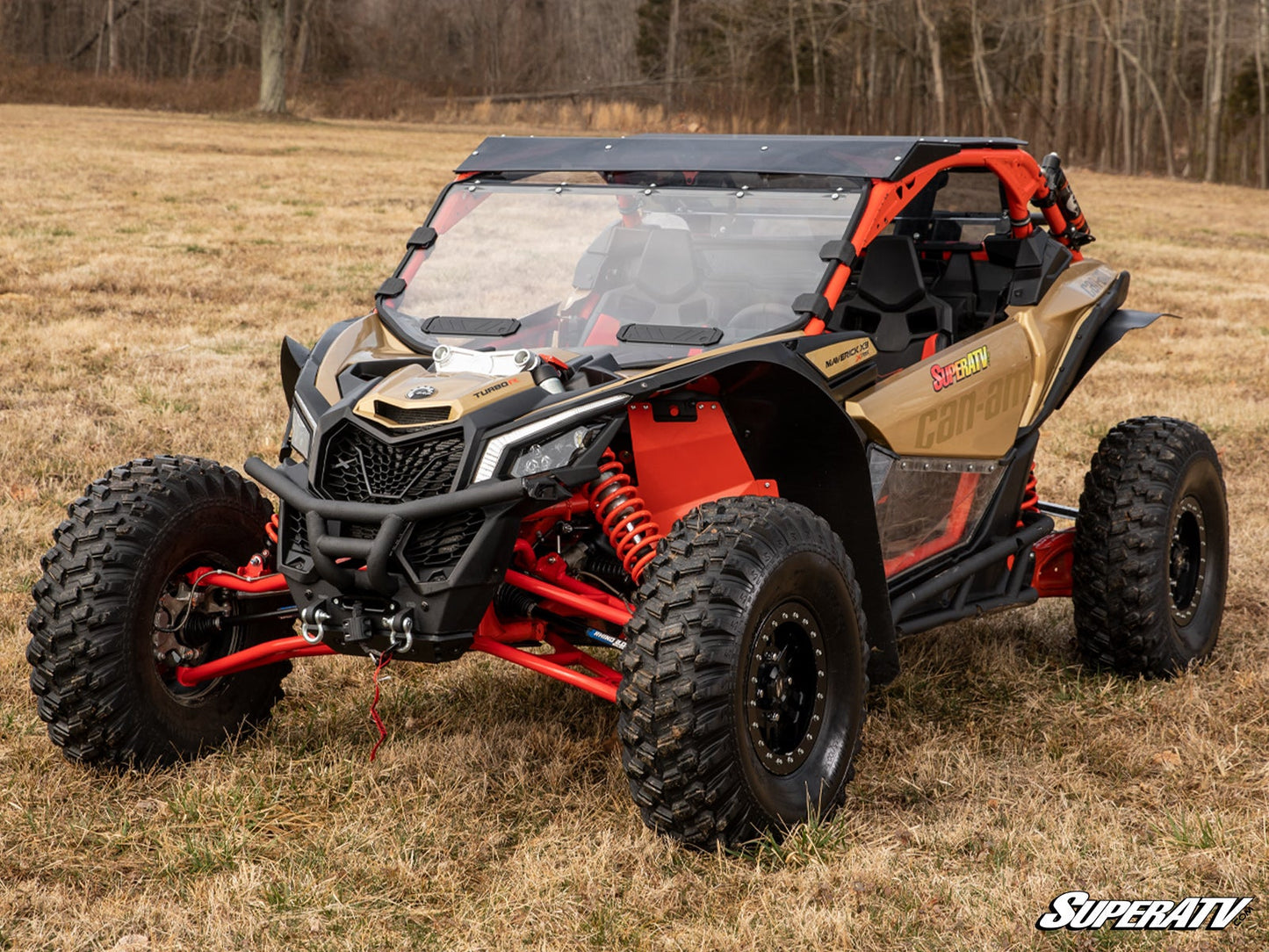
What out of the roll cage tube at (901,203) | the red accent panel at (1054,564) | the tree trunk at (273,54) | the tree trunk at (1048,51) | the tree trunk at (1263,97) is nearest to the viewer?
the roll cage tube at (901,203)

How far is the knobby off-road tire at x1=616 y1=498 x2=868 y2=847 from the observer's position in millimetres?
3570

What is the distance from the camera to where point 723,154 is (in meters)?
4.79

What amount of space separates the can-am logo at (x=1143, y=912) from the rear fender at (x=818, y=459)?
974mm

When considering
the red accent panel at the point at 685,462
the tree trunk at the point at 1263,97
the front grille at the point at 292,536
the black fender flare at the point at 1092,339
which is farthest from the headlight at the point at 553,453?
the tree trunk at the point at 1263,97

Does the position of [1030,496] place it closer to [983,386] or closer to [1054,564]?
[1054,564]

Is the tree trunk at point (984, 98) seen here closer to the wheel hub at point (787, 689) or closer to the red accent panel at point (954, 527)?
the red accent panel at point (954, 527)

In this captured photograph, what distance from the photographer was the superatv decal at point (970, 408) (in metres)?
4.74

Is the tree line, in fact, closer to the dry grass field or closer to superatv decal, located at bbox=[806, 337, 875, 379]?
the dry grass field

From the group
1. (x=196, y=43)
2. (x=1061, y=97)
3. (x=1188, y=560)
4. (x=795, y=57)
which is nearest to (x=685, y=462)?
(x=1188, y=560)

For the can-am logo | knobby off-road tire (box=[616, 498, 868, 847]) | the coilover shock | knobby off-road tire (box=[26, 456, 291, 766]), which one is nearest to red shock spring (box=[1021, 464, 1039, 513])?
the coilover shock

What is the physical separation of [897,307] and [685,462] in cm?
147

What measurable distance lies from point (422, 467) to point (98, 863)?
1374 mm

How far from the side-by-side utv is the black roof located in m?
0.01

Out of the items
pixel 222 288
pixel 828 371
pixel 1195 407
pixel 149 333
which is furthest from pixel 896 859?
pixel 222 288
